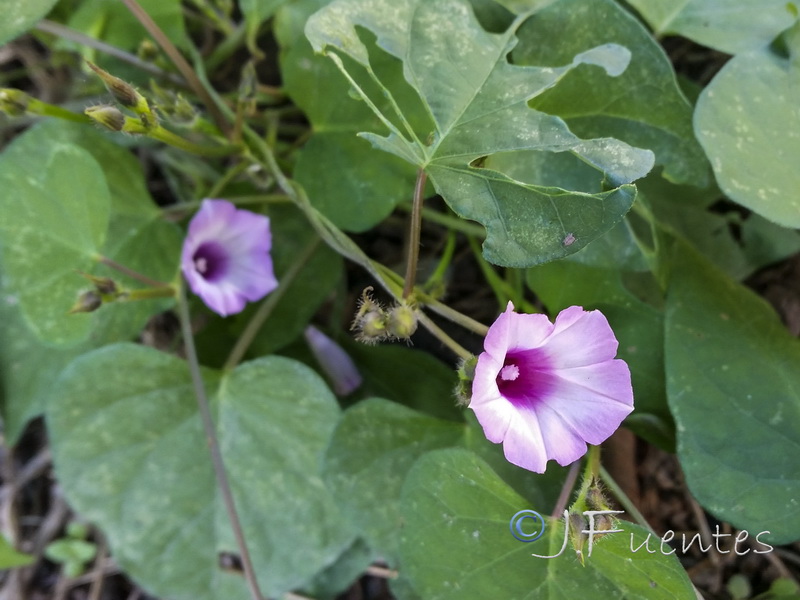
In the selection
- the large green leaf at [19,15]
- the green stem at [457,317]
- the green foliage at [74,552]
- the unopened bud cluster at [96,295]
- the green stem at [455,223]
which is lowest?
the green foliage at [74,552]

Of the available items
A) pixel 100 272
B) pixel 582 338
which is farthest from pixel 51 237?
pixel 582 338

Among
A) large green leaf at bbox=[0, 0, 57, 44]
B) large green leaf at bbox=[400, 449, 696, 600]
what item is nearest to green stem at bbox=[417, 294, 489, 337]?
large green leaf at bbox=[400, 449, 696, 600]

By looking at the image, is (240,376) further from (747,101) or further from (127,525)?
(747,101)

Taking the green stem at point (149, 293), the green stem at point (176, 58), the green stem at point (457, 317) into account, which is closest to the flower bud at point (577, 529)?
the green stem at point (457, 317)

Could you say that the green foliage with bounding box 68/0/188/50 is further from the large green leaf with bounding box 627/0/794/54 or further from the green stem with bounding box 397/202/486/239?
the large green leaf with bounding box 627/0/794/54

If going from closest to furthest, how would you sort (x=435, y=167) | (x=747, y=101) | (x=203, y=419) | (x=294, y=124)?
(x=435, y=167)
(x=747, y=101)
(x=203, y=419)
(x=294, y=124)

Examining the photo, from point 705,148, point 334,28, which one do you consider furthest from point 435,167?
point 705,148

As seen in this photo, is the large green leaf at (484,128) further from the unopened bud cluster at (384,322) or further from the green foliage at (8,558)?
the green foliage at (8,558)
